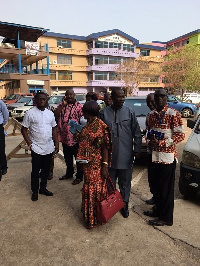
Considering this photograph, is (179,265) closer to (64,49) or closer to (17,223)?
(17,223)

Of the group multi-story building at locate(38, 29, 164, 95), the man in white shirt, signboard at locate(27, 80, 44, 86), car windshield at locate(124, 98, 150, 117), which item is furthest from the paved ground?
multi-story building at locate(38, 29, 164, 95)

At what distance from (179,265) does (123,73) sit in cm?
3800

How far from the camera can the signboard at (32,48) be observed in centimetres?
2483

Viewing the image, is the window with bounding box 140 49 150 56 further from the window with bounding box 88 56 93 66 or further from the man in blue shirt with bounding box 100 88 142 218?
the man in blue shirt with bounding box 100 88 142 218

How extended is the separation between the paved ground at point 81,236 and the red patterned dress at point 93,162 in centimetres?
31

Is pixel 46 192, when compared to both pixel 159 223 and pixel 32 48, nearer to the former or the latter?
pixel 159 223

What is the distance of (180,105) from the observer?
1661 centimetres

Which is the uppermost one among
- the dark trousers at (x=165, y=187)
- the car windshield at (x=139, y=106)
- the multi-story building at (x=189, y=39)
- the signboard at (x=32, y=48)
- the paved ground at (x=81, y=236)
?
the multi-story building at (x=189, y=39)

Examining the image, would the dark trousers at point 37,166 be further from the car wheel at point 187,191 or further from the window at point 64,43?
the window at point 64,43

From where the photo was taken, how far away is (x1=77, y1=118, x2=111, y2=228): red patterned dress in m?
2.89

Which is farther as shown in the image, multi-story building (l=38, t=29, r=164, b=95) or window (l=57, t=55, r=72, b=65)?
window (l=57, t=55, r=72, b=65)

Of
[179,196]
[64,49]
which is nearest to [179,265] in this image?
[179,196]

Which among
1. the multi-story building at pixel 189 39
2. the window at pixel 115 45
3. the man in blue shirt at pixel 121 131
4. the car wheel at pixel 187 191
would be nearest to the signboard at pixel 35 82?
the window at pixel 115 45

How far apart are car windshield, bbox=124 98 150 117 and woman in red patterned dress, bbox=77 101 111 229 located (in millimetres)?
3874
